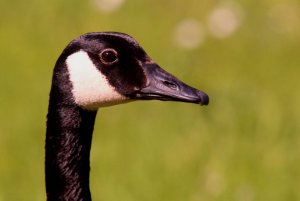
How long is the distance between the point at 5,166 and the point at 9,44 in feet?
6.65

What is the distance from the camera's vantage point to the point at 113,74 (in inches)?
173

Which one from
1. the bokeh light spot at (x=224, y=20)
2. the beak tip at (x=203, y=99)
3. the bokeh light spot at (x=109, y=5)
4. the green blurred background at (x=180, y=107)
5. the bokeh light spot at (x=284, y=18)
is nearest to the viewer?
the beak tip at (x=203, y=99)

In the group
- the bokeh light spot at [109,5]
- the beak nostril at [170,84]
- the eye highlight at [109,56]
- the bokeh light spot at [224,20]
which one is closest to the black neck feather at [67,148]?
the eye highlight at [109,56]

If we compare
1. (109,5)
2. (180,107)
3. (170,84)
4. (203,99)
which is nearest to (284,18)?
(109,5)

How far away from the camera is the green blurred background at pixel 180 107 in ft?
20.9

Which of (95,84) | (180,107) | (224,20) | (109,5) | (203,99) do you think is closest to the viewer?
(203,99)

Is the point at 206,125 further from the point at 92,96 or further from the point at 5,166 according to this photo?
the point at 92,96

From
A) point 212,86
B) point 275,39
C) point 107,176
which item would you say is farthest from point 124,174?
point 275,39

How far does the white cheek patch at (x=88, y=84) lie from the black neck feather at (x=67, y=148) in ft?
0.21

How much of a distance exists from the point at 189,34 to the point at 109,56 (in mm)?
4783

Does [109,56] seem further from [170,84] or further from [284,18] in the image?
[284,18]

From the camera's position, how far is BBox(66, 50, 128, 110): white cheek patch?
14.1 feet

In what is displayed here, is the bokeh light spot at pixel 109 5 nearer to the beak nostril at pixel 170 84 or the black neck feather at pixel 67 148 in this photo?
the black neck feather at pixel 67 148

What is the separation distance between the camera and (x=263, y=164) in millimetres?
6516
